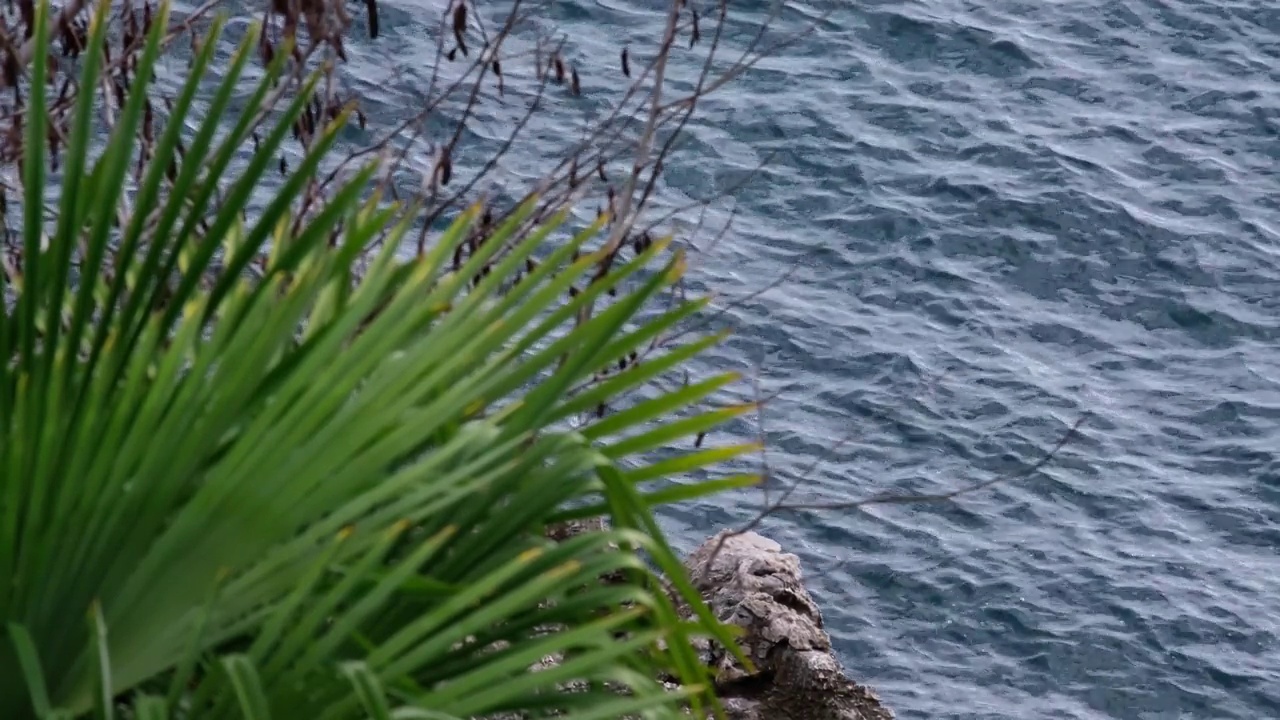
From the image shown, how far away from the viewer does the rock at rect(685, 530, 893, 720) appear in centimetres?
723

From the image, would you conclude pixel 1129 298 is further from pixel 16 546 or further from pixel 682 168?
pixel 16 546

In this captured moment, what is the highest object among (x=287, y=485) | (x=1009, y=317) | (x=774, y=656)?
(x=287, y=485)

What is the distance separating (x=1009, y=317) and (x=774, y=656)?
6.34 meters

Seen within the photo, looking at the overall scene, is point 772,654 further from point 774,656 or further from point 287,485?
point 287,485

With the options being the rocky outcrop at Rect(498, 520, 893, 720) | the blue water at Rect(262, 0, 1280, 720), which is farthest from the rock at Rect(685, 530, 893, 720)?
the blue water at Rect(262, 0, 1280, 720)

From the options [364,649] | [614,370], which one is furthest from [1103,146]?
[364,649]

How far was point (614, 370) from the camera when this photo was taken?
340 inches

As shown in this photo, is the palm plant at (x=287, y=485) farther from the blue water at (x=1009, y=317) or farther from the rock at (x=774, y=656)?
the blue water at (x=1009, y=317)

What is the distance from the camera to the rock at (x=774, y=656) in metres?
7.23

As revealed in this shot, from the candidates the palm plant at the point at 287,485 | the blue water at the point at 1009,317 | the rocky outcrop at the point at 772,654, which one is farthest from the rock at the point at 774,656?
the palm plant at the point at 287,485

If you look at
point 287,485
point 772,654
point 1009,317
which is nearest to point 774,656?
point 772,654

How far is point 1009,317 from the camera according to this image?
13227 millimetres

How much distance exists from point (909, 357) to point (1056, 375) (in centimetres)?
95

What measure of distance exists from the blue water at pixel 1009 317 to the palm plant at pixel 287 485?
669 centimetres
